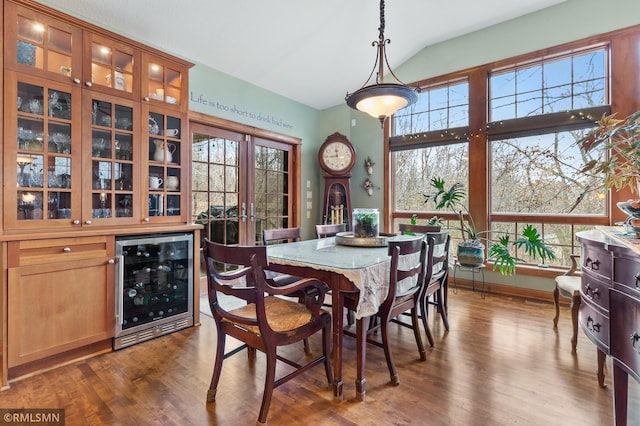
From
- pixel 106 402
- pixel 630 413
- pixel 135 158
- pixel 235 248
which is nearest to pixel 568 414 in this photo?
pixel 630 413

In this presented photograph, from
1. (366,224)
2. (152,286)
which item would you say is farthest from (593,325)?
(152,286)

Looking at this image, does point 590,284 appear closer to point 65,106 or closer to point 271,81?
point 65,106

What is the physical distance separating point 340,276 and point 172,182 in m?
1.94

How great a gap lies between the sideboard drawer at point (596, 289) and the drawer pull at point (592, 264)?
4 cm

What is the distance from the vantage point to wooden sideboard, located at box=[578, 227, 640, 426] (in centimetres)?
126

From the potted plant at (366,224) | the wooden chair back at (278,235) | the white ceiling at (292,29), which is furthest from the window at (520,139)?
the wooden chair back at (278,235)

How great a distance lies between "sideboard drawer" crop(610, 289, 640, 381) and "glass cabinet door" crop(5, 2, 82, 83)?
3.45 metres

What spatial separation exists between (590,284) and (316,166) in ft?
13.1

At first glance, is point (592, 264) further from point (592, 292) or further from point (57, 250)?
point (57, 250)

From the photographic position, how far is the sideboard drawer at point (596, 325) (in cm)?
148

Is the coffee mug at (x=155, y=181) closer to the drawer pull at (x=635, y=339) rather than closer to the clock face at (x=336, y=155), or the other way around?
the clock face at (x=336, y=155)

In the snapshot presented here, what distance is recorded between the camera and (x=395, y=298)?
1991 millimetres

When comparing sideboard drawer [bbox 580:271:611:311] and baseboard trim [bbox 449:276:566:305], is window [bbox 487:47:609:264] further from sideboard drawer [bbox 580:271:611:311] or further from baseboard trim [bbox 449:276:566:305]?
sideboard drawer [bbox 580:271:611:311]

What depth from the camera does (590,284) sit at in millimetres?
1654
